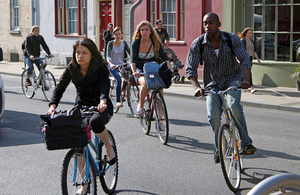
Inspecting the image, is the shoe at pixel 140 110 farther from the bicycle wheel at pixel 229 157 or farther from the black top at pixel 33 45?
the black top at pixel 33 45

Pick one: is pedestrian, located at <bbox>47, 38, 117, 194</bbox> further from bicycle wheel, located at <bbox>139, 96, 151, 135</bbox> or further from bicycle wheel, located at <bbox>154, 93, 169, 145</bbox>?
bicycle wheel, located at <bbox>139, 96, 151, 135</bbox>

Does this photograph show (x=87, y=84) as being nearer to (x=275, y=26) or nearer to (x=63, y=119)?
(x=63, y=119)

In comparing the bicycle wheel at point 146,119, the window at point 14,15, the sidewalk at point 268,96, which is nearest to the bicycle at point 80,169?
the bicycle wheel at point 146,119

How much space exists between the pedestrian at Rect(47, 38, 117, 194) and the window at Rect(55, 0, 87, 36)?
58.7 ft

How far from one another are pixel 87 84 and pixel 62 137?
2.86 ft

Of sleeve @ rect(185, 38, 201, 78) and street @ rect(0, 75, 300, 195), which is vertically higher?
sleeve @ rect(185, 38, 201, 78)

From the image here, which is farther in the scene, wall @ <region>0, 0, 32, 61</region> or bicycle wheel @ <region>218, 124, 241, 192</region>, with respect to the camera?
wall @ <region>0, 0, 32, 61</region>

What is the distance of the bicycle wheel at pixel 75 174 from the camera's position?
4000 mm

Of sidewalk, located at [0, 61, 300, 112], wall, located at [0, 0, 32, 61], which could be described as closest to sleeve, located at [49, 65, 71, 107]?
sidewalk, located at [0, 61, 300, 112]

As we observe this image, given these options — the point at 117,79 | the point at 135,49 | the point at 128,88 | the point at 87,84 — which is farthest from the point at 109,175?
the point at 128,88

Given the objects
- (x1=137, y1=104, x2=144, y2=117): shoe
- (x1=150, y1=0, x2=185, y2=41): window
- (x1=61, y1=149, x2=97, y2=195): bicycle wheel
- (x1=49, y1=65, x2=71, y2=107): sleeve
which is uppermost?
(x1=150, y1=0, x2=185, y2=41): window

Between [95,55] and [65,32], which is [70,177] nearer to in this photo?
[95,55]

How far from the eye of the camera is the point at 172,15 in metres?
18.1

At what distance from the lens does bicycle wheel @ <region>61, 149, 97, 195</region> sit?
4.00 m
